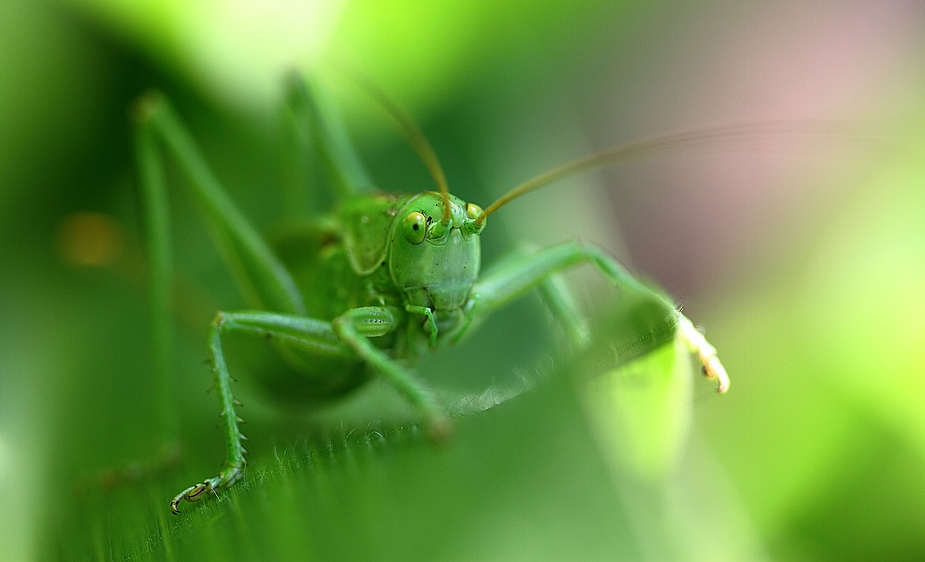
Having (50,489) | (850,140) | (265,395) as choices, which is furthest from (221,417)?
(850,140)

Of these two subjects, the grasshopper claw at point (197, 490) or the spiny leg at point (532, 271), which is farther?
the spiny leg at point (532, 271)

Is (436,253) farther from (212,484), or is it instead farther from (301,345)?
(212,484)

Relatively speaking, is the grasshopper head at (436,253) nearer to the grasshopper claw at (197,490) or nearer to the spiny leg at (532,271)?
the spiny leg at (532,271)

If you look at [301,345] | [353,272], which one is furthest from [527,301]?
[301,345]

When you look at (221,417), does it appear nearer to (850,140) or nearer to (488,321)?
(488,321)

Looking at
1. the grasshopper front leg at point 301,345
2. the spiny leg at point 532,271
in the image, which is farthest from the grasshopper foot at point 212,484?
the spiny leg at point 532,271

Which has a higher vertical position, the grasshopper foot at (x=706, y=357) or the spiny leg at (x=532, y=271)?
the spiny leg at (x=532, y=271)
